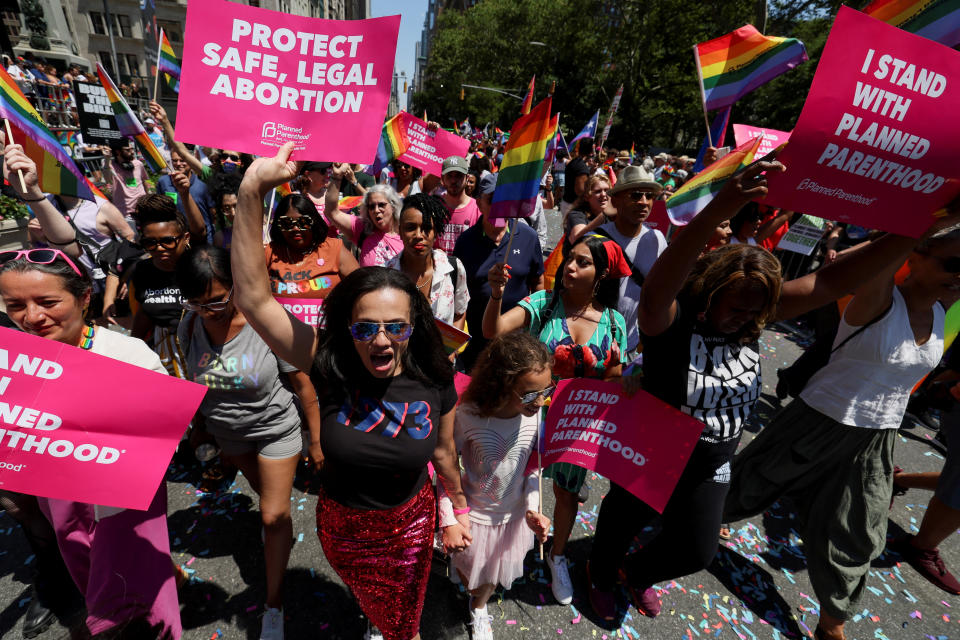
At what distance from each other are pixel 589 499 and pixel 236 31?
12.5ft

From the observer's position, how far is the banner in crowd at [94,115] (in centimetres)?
446

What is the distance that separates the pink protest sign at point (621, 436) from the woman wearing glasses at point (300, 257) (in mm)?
1843

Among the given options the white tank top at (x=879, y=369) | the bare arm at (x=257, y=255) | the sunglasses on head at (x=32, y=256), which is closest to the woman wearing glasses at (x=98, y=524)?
the sunglasses on head at (x=32, y=256)

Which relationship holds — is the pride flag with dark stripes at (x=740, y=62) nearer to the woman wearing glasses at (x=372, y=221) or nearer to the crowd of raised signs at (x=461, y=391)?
the crowd of raised signs at (x=461, y=391)

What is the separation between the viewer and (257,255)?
167 centimetres

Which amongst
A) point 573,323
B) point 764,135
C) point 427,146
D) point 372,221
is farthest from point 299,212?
point 764,135

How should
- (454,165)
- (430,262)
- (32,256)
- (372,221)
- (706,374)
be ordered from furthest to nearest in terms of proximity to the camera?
(454,165) < (372,221) < (430,262) < (706,374) < (32,256)

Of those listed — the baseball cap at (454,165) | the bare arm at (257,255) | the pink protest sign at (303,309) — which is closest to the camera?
the bare arm at (257,255)

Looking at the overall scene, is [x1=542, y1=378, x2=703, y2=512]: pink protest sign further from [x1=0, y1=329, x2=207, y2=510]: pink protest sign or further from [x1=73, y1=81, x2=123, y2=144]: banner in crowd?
[x1=73, y1=81, x2=123, y2=144]: banner in crowd

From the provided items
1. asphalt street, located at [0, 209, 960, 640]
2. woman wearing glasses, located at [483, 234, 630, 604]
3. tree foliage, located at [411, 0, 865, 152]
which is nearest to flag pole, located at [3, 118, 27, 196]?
asphalt street, located at [0, 209, 960, 640]

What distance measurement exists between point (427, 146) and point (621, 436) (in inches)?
177

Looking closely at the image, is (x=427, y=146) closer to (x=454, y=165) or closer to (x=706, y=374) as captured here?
(x=454, y=165)

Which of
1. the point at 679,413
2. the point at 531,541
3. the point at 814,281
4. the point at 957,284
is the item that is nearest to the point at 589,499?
the point at 531,541

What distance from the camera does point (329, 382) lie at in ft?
6.21
